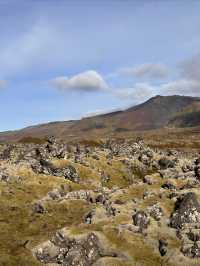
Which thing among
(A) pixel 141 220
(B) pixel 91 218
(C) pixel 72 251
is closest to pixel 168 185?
(B) pixel 91 218

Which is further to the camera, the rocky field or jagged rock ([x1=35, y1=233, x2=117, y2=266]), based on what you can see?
the rocky field

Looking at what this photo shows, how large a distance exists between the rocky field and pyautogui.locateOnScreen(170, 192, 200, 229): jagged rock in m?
0.18

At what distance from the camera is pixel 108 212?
88.2 metres

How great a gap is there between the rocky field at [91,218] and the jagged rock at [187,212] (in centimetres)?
18

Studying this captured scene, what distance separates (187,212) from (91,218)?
18.4 m

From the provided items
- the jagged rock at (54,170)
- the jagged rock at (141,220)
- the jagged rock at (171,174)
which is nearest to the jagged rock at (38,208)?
the jagged rock at (54,170)

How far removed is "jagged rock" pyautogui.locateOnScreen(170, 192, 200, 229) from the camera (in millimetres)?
78938

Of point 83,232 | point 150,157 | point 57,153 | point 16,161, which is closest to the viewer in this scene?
point 83,232

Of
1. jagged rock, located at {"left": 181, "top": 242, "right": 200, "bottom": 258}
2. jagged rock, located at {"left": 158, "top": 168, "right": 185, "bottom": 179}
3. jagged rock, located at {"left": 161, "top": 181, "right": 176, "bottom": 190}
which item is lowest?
jagged rock, located at {"left": 181, "top": 242, "right": 200, "bottom": 258}

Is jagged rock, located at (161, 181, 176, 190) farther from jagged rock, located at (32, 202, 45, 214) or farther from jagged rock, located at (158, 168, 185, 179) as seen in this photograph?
jagged rock, located at (32, 202, 45, 214)

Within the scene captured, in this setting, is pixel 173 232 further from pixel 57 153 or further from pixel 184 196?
pixel 57 153

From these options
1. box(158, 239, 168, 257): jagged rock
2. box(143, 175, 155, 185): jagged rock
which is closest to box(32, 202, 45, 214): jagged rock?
box(143, 175, 155, 185): jagged rock

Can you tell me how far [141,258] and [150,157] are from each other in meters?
129

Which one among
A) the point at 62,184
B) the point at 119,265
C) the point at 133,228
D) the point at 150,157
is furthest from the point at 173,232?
the point at 150,157
